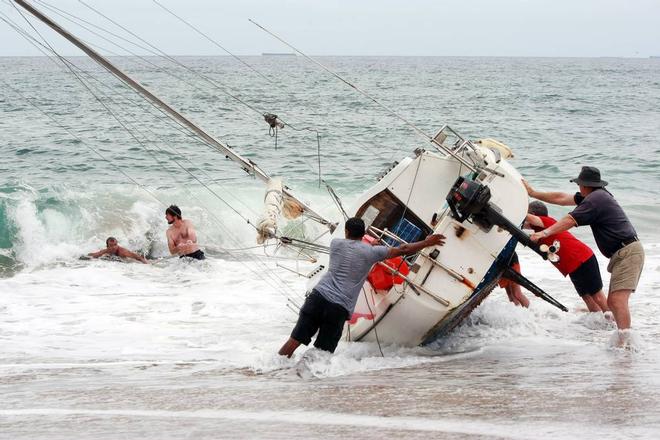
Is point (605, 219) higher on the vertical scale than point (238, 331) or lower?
higher

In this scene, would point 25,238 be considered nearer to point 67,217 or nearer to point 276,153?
point 67,217

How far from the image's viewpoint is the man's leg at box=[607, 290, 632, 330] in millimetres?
7914

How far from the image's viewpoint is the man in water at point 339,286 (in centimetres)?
712

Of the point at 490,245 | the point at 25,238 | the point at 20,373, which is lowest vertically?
the point at 25,238

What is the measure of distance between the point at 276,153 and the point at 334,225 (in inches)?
571

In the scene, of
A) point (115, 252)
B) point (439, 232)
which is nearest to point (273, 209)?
point (439, 232)

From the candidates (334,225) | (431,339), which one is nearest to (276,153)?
(334,225)

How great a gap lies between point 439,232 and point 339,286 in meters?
1.40

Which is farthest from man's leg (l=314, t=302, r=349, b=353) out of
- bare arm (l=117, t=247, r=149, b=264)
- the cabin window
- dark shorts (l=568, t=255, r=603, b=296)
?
bare arm (l=117, t=247, r=149, b=264)

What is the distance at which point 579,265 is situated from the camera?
9.09 metres

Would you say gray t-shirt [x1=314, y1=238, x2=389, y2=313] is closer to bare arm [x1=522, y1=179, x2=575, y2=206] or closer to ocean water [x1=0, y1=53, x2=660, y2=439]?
ocean water [x1=0, y1=53, x2=660, y2=439]

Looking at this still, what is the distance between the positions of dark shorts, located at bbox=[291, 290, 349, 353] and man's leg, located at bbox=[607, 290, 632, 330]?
2.54 metres

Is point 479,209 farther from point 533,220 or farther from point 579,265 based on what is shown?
point 579,265

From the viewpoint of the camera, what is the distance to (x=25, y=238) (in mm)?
15672
